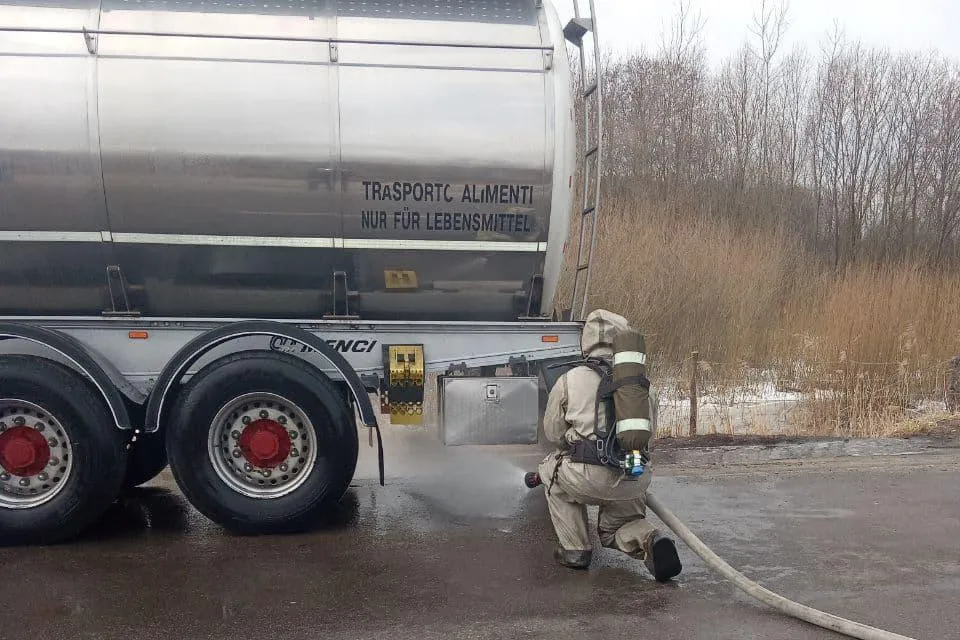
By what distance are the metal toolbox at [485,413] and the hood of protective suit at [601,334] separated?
961mm

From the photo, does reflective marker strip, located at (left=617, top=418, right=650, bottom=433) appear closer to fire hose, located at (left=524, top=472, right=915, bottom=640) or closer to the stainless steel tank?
fire hose, located at (left=524, top=472, right=915, bottom=640)

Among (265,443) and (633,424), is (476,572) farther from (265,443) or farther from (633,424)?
(265,443)

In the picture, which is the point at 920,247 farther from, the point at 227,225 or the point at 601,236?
the point at 227,225

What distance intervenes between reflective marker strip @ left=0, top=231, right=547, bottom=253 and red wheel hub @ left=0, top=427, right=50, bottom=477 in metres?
1.19

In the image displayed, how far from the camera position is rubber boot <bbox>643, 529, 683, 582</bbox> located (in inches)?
177

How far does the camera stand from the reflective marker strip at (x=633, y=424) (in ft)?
14.5

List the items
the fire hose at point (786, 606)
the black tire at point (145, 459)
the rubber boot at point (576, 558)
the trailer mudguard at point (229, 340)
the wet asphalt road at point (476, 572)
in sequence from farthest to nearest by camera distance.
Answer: the black tire at point (145, 459), the trailer mudguard at point (229, 340), the rubber boot at point (576, 558), the wet asphalt road at point (476, 572), the fire hose at point (786, 606)

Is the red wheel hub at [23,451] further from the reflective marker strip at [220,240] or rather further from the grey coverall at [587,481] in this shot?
the grey coverall at [587,481]

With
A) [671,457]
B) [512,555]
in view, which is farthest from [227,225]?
[671,457]

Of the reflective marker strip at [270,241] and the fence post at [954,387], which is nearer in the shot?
the reflective marker strip at [270,241]

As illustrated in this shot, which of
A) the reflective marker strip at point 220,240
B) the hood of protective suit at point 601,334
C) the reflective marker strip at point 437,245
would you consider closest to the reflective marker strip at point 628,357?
the hood of protective suit at point 601,334

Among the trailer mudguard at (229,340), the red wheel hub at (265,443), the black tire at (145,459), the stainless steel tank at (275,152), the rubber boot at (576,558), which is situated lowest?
the rubber boot at (576,558)

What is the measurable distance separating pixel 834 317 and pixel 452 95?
26.2 ft

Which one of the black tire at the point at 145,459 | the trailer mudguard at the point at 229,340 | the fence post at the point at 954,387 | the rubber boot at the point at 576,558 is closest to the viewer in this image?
the rubber boot at the point at 576,558
